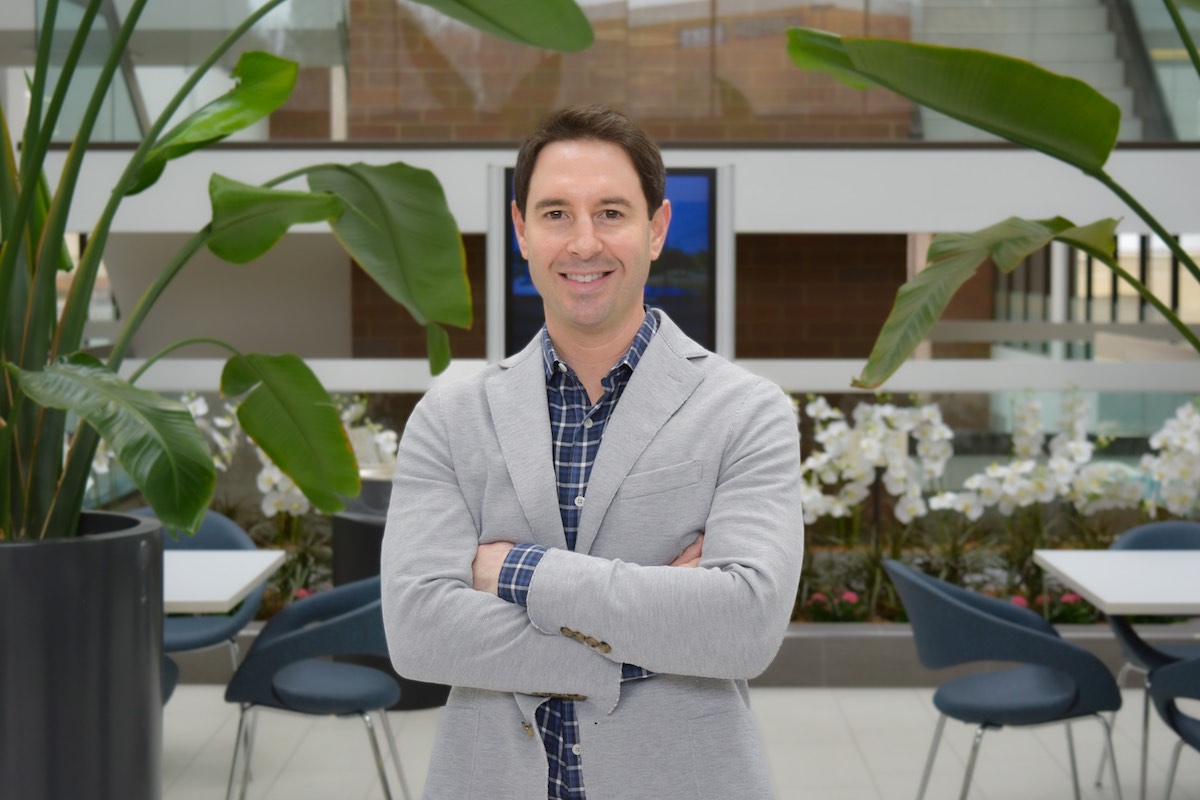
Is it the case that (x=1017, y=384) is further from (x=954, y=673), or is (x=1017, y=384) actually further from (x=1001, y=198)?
(x=954, y=673)

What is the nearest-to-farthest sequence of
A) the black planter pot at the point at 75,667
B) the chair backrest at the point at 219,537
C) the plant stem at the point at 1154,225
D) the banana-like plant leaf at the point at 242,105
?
the black planter pot at the point at 75,667
the plant stem at the point at 1154,225
the banana-like plant leaf at the point at 242,105
the chair backrest at the point at 219,537

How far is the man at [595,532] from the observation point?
5.66 feet

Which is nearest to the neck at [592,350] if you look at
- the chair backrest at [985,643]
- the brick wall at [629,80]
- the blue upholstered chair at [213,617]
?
the chair backrest at [985,643]

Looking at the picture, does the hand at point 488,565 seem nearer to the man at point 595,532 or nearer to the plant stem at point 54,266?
the man at point 595,532

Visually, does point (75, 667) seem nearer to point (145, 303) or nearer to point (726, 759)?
point (145, 303)

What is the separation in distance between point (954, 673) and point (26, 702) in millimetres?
4109

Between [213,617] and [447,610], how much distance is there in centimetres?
357

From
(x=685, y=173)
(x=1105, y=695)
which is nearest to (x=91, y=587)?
(x=1105, y=695)

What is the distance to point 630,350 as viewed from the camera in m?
→ 1.86

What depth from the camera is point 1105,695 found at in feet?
12.8

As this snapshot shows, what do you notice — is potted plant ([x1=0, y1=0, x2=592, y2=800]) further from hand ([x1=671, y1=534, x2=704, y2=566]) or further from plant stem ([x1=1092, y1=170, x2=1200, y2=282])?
plant stem ([x1=1092, y1=170, x2=1200, y2=282])

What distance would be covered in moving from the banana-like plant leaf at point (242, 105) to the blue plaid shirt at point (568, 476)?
1.79m

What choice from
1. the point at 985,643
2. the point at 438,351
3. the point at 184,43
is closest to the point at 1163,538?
the point at 985,643

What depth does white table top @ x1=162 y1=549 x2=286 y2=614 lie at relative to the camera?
4.02 metres
